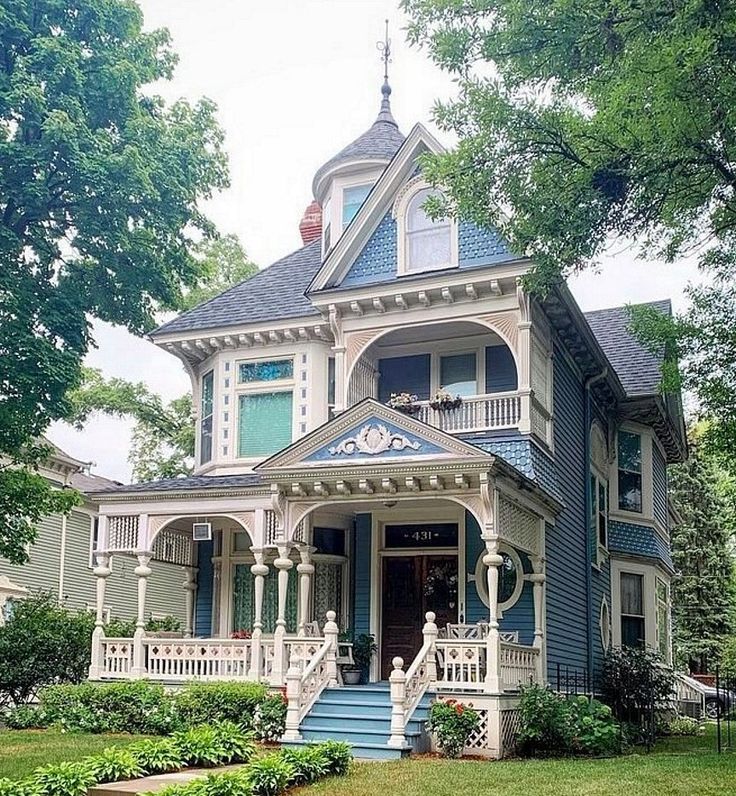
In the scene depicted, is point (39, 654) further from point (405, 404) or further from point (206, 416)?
point (405, 404)

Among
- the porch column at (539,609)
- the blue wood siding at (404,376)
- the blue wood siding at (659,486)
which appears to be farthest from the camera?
the blue wood siding at (659,486)

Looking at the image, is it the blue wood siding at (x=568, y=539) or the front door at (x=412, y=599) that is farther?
the blue wood siding at (x=568, y=539)

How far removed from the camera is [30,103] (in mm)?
16125

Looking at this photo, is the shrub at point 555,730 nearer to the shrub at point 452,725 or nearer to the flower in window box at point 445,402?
the shrub at point 452,725

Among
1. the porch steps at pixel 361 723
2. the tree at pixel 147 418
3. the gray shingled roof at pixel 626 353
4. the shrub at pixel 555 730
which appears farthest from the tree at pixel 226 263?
the shrub at pixel 555 730

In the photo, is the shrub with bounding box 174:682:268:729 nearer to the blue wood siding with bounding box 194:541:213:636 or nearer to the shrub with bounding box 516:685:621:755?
the blue wood siding with bounding box 194:541:213:636

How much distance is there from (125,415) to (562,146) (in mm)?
19244

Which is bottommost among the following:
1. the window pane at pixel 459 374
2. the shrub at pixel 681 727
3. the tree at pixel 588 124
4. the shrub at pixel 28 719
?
the shrub at pixel 681 727

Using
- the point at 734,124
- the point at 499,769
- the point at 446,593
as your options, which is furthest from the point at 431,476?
the point at 734,124

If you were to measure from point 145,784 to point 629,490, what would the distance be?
15960 millimetres

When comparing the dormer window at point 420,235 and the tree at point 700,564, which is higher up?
the dormer window at point 420,235

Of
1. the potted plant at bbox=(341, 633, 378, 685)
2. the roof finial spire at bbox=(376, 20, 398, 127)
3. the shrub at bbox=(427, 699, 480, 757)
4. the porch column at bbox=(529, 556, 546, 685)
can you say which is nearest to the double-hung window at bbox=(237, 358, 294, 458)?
the potted plant at bbox=(341, 633, 378, 685)

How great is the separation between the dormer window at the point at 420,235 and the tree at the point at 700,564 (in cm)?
2220

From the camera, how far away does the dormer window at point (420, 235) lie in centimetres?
1680
